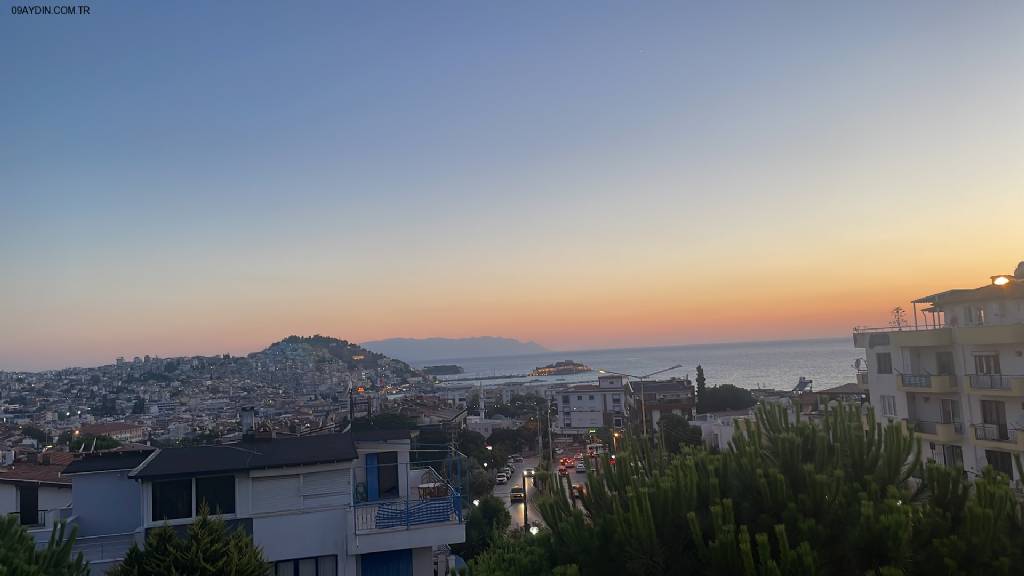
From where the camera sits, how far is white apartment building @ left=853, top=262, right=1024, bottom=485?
2400 centimetres

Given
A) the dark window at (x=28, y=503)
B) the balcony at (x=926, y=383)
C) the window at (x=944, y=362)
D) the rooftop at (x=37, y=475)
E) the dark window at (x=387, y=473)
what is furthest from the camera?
the window at (x=944, y=362)

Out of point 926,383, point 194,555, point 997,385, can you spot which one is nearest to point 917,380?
point 926,383

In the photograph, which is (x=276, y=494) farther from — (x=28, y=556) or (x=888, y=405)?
(x=888, y=405)

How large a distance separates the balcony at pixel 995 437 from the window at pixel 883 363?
462 centimetres

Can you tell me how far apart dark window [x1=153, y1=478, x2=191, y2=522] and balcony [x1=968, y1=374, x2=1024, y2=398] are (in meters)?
26.7

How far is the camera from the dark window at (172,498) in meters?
12.8

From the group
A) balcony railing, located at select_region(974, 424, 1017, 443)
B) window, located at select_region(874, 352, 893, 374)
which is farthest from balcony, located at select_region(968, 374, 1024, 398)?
window, located at select_region(874, 352, 893, 374)

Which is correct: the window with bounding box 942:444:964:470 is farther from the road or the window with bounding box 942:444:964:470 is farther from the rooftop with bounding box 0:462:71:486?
the rooftop with bounding box 0:462:71:486

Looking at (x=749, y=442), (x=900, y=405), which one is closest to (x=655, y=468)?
(x=749, y=442)

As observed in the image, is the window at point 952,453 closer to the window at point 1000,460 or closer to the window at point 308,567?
the window at point 1000,460

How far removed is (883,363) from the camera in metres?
29.6

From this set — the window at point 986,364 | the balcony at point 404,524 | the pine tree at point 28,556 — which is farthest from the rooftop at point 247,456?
the window at point 986,364

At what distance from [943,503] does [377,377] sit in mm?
190290

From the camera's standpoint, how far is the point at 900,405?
28266mm
